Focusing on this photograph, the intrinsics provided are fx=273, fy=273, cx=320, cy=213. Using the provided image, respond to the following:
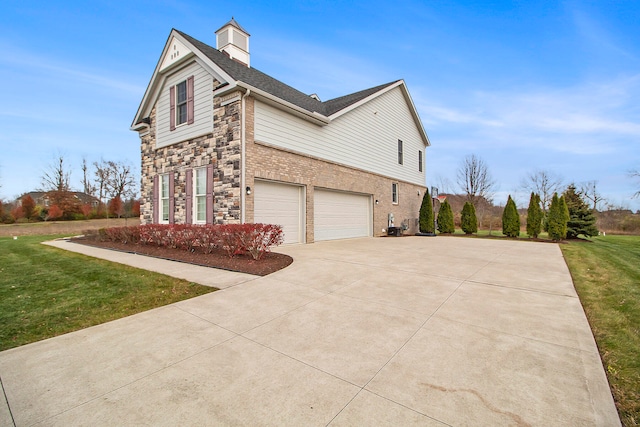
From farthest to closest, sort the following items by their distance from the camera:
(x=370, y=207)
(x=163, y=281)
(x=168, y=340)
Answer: (x=370, y=207) → (x=163, y=281) → (x=168, y=340)

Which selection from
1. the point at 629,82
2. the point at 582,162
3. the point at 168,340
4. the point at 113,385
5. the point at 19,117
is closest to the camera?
the point at 113,385

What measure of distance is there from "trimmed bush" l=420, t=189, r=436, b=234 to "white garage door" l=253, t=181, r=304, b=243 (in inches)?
395

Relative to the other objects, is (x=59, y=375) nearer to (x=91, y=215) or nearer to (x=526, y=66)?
(x=526, y=66)

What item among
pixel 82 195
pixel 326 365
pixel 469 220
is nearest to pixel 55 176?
pixel 82 195

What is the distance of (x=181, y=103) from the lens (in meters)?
10.6

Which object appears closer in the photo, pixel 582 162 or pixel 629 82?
pixel 629 82

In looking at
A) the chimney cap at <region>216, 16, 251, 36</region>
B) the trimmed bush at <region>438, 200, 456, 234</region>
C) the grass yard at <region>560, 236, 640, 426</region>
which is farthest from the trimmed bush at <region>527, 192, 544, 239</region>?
the chimney cap at <region>216, 16, 251, 36</region>

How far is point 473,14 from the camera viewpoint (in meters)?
10.4

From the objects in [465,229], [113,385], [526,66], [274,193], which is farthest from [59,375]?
[465,229]

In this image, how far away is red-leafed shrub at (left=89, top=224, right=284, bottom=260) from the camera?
6.45m

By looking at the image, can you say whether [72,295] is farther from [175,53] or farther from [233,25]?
[233,25]

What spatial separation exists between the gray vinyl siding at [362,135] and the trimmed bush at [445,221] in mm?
2717

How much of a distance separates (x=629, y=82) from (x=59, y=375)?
19706mm

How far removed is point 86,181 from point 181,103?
3082 cm
